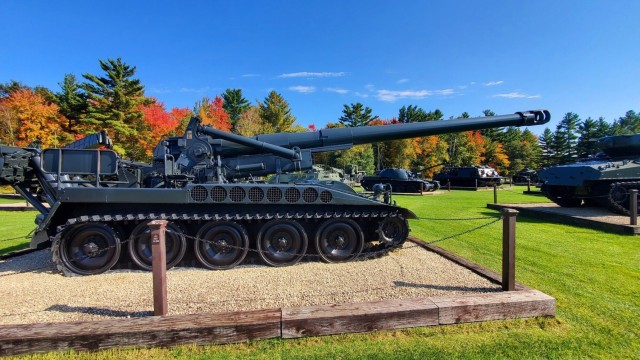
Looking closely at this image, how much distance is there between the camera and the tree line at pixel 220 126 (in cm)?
2958

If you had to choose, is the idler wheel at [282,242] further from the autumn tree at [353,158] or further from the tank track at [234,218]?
the autumn tree at [353,158]

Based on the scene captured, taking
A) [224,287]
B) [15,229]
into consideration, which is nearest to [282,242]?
[224,287]

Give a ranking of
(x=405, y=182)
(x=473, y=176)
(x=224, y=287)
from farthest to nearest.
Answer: (x=473, y=176), (x=405, y=182), (x=224, y=287)

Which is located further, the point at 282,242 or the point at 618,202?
the point at 618,202

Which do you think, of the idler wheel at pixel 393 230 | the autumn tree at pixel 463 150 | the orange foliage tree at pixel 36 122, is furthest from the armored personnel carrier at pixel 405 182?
the autumn tree at pixel 463 150

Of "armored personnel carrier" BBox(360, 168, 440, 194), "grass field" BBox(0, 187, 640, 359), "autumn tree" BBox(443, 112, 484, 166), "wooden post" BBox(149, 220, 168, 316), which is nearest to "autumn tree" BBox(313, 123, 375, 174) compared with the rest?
"autumn tree" BBox(443, 112, 484, 166)

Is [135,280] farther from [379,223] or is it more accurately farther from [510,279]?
[510,279]

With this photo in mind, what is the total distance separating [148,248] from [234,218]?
1535 mm

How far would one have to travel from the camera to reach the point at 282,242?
19.6ft

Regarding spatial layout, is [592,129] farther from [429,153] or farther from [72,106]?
[72,106]

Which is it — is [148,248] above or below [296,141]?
below

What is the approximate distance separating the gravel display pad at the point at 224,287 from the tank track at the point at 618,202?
7951 mm

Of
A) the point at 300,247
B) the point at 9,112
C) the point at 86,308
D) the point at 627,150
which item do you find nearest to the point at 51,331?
the point at 86,308

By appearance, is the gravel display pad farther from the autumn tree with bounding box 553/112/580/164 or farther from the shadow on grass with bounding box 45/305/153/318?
the autumn tree with bounding box 553/112/580/164
